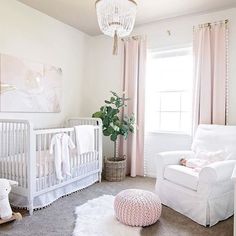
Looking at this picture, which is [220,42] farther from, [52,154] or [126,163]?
[52,154]

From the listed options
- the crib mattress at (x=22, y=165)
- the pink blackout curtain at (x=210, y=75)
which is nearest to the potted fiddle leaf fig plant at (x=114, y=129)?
the pink blackout curtain at (x=210, y=75)

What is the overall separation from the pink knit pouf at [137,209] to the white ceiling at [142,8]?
2335 millimetres

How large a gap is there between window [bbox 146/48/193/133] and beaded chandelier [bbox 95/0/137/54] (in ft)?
5.12

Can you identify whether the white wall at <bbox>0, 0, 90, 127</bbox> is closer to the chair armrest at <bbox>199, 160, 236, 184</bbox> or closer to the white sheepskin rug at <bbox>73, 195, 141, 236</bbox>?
the white sheepskin rug at <bbox>73, 195, 141, 236</bbox>

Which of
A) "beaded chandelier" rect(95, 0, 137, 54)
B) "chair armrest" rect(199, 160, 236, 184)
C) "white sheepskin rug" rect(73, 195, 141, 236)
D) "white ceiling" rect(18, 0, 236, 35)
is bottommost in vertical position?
"white sheepskin rug" rect(73, 195, 141, 236)

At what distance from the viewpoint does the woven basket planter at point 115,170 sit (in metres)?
3.44

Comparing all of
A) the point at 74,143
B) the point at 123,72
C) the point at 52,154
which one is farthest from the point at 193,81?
the point at 52,154

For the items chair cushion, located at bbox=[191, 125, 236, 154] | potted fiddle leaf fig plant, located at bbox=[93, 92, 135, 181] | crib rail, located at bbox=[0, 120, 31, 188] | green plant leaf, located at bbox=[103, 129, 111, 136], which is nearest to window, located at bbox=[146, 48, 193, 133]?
potted fiddle leaf fig plant, located at bbox=[93, 92, 135, 181]

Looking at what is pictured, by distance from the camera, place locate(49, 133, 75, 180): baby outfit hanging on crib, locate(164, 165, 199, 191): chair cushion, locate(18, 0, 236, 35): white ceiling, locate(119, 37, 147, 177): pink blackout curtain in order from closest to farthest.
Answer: locate(164, 165, 199, 191): chair cushion, locate(49, 133, 75, 180): baby outfit hanging on crib, locate(18, 0, 236, 35): white ceiling, locate(119, 37, 147, 177): pink blackout curtain

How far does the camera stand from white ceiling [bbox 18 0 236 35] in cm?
297

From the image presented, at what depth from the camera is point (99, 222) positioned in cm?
211

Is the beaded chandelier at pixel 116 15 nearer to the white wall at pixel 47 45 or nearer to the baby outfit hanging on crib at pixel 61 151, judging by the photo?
the baby outfit hanging on crib at pixel 61 151

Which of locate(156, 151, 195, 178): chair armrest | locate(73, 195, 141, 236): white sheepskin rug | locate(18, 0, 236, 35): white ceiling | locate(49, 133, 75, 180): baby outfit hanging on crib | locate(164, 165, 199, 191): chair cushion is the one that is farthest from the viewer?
locate(18, 0, 236, 35): white ceiling

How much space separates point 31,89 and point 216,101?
96.7 inches
